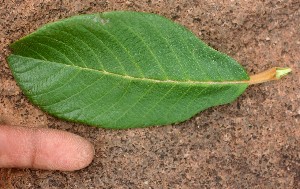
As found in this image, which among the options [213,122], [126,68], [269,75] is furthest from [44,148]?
[269,75]

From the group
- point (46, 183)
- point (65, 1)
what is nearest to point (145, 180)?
point (46, 183)

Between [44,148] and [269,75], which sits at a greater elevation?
[269,75]

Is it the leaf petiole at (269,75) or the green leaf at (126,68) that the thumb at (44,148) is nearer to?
the green leaf at (126,68)

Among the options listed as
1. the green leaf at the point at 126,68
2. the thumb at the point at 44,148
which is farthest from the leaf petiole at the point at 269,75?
the thumb at the point at 44,148

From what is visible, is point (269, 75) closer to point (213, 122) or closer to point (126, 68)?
point (213, 122)

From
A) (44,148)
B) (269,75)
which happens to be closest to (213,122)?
(269,75)

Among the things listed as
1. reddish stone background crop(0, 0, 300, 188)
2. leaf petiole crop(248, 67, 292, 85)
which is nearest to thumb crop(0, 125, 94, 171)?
reddish stone background crop(0, 0, 300, 188)

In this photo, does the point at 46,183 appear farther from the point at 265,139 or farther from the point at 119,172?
the point at 265,139
